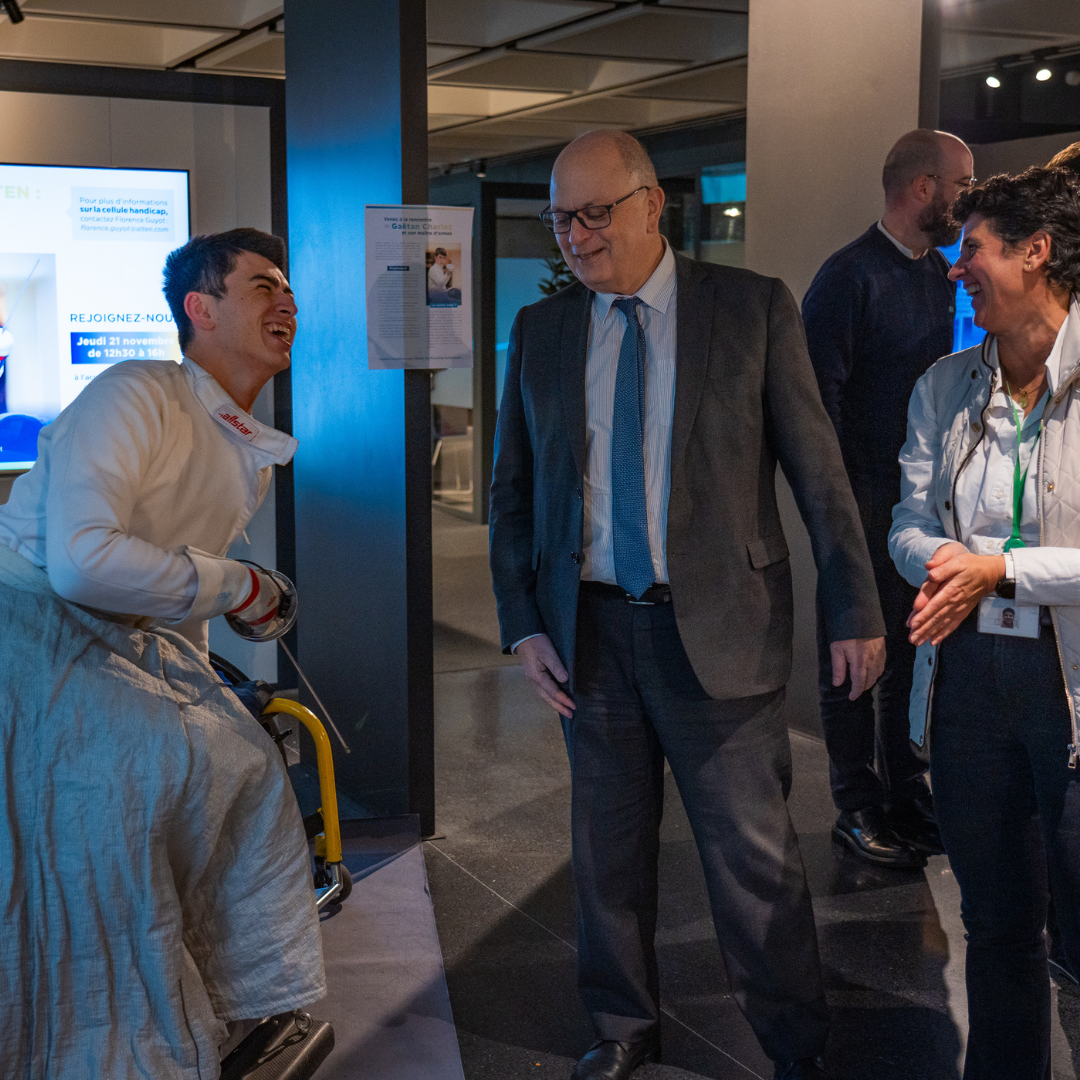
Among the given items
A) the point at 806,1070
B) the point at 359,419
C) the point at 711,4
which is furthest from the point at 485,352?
the point at 806,1070

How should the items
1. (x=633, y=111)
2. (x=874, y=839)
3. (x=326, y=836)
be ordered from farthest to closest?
(x=633, y=111) < (x=874, y=839) < (x=326, y=836)

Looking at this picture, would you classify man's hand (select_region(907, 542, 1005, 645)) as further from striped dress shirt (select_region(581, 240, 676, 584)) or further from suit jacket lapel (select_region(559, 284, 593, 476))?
suit jacket lapel (select_region(559, 284, 593, 476))

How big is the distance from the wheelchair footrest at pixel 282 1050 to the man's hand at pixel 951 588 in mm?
1432

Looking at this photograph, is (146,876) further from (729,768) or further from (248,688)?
(729,768)

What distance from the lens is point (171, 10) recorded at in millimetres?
5895

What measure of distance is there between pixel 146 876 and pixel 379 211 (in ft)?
6.83

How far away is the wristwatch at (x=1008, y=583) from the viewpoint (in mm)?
1969

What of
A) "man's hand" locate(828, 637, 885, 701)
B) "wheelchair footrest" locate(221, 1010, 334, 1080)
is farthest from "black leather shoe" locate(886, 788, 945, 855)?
"wheelchair footrest" locate(221, 1010, 334, 1080)

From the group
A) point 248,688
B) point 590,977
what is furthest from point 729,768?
point 248,688

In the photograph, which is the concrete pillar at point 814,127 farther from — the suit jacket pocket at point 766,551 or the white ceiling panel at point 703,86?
the white ceiling panel at point 703,86

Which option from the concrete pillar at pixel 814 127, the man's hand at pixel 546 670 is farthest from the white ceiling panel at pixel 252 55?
the man's hand at pixel 546 670

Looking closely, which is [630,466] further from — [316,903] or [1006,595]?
[316,903]

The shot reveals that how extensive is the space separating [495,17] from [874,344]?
3250mm

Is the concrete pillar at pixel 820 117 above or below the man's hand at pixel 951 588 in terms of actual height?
above
